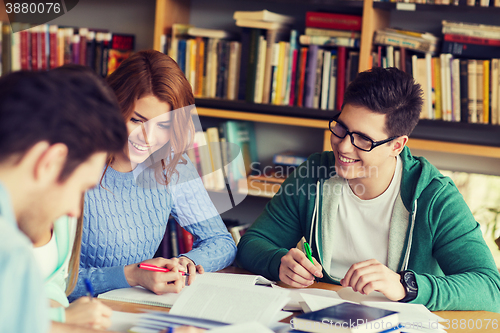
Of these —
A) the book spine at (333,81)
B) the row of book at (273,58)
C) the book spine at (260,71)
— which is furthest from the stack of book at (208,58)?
the book spine at (333,81)

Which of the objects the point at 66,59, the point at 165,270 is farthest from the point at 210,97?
the point at 165,270

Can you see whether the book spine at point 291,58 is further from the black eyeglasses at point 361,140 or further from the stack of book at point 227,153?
the black eyeglasses at point 361,140

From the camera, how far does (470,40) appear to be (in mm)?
1940

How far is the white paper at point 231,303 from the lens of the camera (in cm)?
88

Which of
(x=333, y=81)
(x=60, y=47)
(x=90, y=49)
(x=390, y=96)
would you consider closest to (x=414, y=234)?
(x=390, y=96)

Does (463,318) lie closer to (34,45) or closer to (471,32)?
(471,32)

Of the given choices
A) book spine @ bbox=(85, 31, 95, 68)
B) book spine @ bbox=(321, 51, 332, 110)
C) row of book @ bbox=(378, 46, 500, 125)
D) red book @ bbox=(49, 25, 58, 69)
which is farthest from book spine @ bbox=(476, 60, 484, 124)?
red book @ bbox=(49, 25, 58, 69)

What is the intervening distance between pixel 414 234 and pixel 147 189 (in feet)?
2.66

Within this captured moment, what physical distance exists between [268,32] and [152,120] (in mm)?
1080

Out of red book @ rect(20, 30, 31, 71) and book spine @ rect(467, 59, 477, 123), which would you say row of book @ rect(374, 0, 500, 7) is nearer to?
book spine @ rect(467, 59, 477, 123)

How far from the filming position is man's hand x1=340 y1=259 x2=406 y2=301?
1.04 meters

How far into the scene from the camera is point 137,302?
39.7 inches

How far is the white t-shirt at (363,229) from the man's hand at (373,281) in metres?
0.35

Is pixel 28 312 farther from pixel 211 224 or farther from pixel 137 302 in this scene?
pixel 211 224
